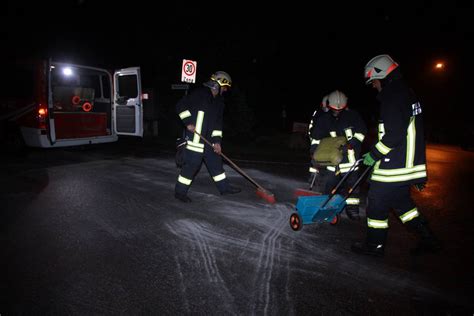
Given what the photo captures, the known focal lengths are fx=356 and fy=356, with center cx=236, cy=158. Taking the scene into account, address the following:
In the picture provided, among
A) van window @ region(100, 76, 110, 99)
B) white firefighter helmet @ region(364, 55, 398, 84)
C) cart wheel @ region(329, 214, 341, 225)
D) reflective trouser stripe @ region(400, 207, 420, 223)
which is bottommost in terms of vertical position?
cart wheel @ region(329, 214, 341, 225)

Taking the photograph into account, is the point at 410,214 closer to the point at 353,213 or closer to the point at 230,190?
the point at 353,213

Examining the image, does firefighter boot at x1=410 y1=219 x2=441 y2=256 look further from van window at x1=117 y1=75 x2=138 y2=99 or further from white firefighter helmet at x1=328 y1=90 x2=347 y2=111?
van window at x1=117 y1=75 x2=138 y2=99

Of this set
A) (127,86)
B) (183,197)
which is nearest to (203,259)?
(183,197)

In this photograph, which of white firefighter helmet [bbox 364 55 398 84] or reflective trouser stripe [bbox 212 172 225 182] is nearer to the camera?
white firefighter helmet [bbox 364 55 398 84]

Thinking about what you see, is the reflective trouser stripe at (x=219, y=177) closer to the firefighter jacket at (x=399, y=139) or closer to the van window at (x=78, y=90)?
the firefighter jacket at (x=399, y=139)

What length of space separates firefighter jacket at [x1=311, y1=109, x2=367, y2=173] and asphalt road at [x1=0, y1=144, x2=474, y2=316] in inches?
34.2

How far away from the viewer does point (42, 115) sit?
25.3 feet

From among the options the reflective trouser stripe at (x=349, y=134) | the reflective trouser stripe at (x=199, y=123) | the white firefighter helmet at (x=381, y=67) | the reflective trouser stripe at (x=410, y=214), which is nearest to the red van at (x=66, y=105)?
the reflective trouser stripe at (x=199, y=123)

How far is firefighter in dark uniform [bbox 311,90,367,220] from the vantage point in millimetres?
4707

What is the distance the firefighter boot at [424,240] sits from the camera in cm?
367

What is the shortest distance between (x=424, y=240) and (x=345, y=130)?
1.73 meters

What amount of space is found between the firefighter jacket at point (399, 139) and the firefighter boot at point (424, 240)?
1.65 feet

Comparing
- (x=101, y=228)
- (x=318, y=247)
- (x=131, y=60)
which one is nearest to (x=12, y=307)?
(x=101, y=228)

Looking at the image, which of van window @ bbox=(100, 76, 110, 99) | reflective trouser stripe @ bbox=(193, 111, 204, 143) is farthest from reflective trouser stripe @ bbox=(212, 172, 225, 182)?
van window @ bbox=(100, 76, 110, 99)
